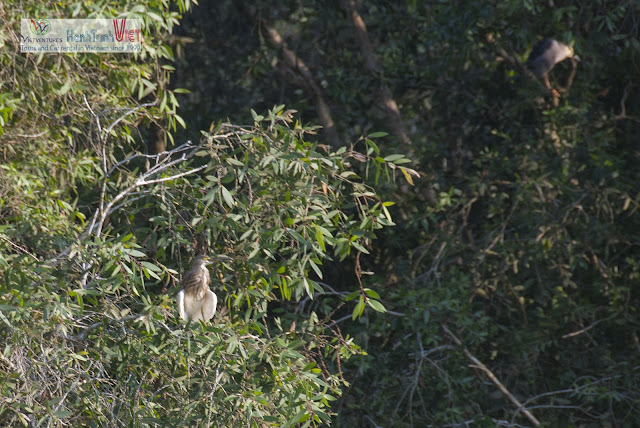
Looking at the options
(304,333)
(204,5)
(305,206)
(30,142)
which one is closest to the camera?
(305,206)

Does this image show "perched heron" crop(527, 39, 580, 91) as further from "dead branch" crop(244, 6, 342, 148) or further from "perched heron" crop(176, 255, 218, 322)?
"perched heron" crop(176, 255, 218, 322)

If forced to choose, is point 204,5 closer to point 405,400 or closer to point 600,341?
point 405,400

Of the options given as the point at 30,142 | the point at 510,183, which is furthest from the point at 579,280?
the point at 30,142

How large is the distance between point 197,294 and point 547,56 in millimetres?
3210

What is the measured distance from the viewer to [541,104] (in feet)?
17.6

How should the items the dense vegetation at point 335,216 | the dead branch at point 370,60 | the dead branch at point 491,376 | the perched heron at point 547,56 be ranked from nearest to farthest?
the dense vegetation at point 335,216 < the dead branch at point 491,376 < the perched heron at point 547,56 < the dead branch at point 370,60

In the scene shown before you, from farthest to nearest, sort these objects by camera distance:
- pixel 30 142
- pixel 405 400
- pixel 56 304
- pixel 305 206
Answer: pixel 405 400 < pixel 30 142 < pixel 305 206 < pixel 56 304

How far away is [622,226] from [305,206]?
295 cm

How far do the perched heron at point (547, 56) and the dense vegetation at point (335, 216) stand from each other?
0.10 meters

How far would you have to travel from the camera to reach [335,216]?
2.96m

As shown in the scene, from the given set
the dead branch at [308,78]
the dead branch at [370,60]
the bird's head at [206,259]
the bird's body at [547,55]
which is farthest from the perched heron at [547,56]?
the bird's head at [206,259]

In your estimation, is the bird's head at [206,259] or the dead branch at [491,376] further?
the dead branch at [491,376]

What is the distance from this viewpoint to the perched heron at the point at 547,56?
5.12 meters

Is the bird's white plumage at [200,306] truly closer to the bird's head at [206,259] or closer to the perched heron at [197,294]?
the perched heron at [197,294]
